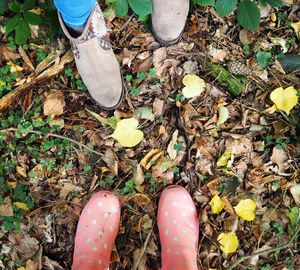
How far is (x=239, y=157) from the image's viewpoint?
170cm

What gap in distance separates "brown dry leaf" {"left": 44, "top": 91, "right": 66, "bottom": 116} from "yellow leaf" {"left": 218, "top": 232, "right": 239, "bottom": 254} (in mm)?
831

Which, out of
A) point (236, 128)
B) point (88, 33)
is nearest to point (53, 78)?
point (88, 33)

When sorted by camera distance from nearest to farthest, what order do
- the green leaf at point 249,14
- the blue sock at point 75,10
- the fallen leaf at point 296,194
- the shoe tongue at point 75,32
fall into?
the blue sock at point 75,10
the shoe tongue at point 75,32
the green leaf at point 249,14
the fallen leaf at point 296,194

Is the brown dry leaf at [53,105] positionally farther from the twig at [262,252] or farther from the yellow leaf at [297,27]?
the yellow leaf at [297,27]

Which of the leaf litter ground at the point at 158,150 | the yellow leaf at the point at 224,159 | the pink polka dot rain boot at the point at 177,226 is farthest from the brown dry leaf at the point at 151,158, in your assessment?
the yellow leaf at the point at 224,159

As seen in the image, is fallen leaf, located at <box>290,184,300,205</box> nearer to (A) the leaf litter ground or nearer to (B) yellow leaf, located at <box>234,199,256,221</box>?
(A) the leaf litter ground

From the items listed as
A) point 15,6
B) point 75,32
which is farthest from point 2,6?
point 75,32

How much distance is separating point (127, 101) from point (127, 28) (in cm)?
31

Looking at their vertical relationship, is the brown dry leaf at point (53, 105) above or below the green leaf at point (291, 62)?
above

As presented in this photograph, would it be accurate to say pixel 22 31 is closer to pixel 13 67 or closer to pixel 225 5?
pixel 13 67

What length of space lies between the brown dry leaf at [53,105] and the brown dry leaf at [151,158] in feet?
1.31

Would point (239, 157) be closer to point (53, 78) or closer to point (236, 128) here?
point (236, 128)

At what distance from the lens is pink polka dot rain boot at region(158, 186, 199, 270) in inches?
62.8

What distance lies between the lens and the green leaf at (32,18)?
1574 mm
